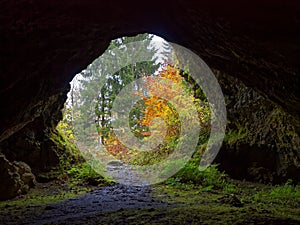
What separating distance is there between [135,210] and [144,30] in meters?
3.47

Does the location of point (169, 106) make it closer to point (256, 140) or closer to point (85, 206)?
point (256, 140)

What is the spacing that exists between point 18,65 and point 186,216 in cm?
373

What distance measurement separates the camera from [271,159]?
9.09 metres

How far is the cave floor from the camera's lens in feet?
14.3

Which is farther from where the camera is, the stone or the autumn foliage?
the autumn foliage

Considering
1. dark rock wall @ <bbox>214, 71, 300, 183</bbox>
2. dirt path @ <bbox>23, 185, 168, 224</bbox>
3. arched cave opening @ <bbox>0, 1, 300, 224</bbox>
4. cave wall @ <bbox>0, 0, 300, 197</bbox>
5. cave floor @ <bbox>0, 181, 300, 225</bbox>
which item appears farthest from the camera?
dark rock wall @ <bbox>214, 71, 300, 183</bbox>

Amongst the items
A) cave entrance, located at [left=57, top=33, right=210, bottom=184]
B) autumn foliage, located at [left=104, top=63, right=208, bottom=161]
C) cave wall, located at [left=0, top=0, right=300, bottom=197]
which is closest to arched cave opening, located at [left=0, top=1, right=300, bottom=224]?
cave wall, located at [left=0, top=0, right=300, bottom=197]

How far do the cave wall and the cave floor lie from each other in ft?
6.16

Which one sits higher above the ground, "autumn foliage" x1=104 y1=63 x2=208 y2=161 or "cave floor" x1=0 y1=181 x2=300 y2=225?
"autumn foliage" x1=104 y1=63 x2=208 y2=161

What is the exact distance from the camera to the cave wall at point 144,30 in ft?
10.5

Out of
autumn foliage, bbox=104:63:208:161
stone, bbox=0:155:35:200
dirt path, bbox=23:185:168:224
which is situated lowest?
dirt path, bbox=23:185:168:224

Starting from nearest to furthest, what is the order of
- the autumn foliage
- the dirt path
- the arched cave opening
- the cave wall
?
the cave wall → the arched cave opening → the dirt path → the autumn foliage

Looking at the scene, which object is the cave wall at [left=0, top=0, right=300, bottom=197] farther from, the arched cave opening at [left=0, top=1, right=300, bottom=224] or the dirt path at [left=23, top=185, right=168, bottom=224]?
the dirt path at [left=23, top=185, right=168, bottom=224]

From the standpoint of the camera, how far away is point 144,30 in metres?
5.55
